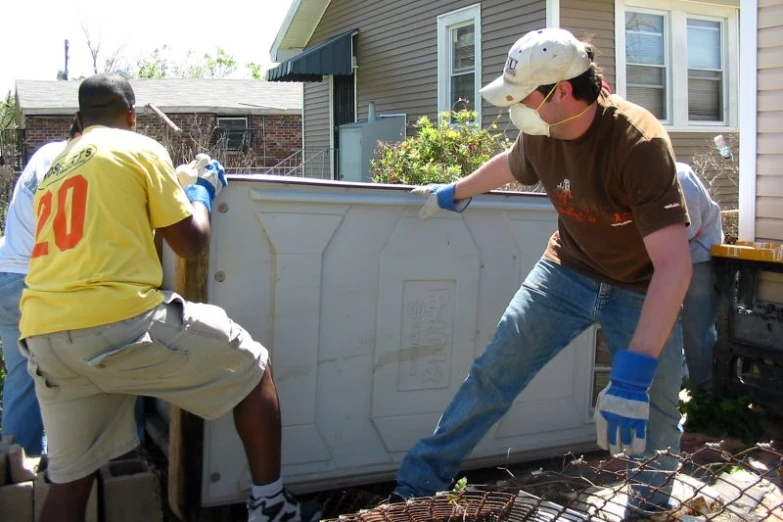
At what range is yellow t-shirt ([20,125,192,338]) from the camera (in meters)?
2.42

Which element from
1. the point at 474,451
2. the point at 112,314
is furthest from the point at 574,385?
the point at 112,314

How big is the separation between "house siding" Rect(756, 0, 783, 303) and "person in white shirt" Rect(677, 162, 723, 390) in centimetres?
46

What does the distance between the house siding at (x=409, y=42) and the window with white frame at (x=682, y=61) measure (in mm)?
1590

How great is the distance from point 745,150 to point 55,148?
4180 mm

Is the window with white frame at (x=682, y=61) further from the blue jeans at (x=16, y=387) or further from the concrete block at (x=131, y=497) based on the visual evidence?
the concrete block at (x=131, y=497)

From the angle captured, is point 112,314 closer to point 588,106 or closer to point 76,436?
point 76,436

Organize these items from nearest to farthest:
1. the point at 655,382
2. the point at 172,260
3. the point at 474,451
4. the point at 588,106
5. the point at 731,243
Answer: the point at 588,106
the point at 655,382
the point at 172,260
the point at 474,451
the point at 731,243

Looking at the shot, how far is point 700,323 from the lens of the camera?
16.4 feet

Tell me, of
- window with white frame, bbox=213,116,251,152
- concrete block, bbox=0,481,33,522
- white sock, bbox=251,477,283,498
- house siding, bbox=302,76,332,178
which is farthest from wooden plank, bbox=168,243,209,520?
window with white frame, bbox=213,116,251,152

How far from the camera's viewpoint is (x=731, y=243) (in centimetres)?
522

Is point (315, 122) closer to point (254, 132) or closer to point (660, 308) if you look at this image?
point (254, 132)

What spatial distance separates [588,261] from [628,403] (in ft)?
2.43

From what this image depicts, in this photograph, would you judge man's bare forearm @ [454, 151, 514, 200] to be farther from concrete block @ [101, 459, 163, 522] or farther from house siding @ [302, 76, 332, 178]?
house siding @ [302, 76, 332, 178]

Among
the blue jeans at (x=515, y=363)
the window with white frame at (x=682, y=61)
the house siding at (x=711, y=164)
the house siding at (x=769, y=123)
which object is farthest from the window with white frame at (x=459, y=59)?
the blue jeans at (x=515, y=363)
